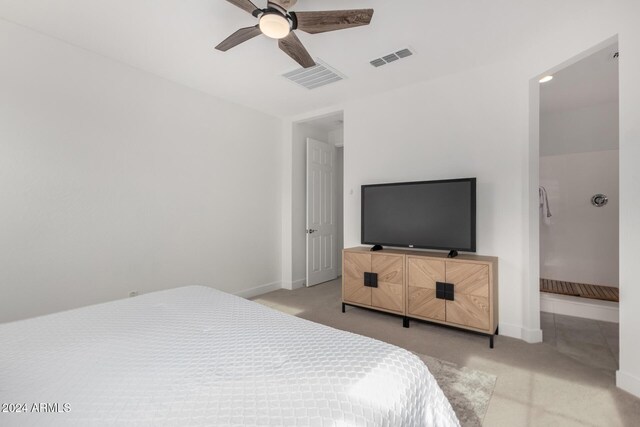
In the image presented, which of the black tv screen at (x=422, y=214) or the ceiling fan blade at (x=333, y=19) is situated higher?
the ceiling fan blade at (x=333, y=19)

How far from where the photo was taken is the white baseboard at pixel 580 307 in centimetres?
316

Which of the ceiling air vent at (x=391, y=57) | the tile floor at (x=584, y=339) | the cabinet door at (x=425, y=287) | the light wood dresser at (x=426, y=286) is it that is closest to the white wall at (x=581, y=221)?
the tile floor at (x=584, y=339)

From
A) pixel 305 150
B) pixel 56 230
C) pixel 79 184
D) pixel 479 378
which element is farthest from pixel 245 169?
pixel 479 378

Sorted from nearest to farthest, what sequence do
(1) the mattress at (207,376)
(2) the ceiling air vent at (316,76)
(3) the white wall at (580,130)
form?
1. (1) the mattress at (207,376)
2. (2) the ceiling air vent at (316,76)
3. (3) the white wall at (580,130)

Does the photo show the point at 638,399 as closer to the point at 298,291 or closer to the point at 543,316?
the point at 543,316

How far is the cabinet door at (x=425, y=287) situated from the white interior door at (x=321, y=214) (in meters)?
1.95

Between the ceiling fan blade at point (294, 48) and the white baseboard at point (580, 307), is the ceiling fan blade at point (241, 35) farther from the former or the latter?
the white baseboard at point (580, 307)

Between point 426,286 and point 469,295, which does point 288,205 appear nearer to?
point 426,286

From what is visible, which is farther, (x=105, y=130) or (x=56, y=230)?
(x=105, y=130)

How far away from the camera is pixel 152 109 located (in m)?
3.11

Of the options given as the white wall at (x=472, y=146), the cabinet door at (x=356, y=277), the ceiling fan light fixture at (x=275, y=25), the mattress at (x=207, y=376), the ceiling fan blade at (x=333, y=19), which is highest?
the ceiling fan blade at (x=333, y=19)

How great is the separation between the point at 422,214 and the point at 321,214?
A: 2.06 metres

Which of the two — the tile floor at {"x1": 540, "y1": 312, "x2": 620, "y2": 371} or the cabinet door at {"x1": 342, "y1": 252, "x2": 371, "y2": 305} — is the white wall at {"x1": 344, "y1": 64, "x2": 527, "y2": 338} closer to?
the tile floor at {"x1": 540, "y1": 312, "x2": 620, "y2": 371}

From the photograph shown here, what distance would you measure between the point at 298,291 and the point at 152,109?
2.97 metres
